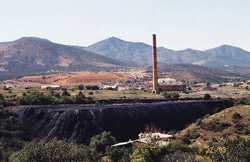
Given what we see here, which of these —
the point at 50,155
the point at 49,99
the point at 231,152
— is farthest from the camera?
the point at 49,99

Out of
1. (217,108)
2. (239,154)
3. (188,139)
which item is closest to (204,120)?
(188,139)

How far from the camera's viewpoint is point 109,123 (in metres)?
140

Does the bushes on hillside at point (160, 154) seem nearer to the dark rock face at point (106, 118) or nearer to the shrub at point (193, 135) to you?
the shrub at point (193, 135)

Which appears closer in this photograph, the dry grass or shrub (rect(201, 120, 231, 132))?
the dry grass

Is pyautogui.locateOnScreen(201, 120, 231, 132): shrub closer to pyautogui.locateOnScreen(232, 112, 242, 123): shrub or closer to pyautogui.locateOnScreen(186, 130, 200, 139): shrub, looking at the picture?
pyautogui.locateOnScreen(232, 112, 242, 123): shrub

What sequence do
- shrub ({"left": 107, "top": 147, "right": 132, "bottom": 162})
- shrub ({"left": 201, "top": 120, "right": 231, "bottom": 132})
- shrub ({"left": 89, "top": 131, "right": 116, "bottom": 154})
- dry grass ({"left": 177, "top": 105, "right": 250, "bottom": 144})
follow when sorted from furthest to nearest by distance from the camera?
shrub ({"left": 201, "top": 120, "right": 231, "bottom": 132}), dry grass ({"left": 177, "top": 105, "right": 250, "bottom": 144}), shrub ({"left": 89, "top": 131, "right": 116, "bottom": 154}), shrub ({"left": 107, "top": 147, "right": 132, "bottom": 162})

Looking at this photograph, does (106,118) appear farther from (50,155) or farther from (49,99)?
(50,155)

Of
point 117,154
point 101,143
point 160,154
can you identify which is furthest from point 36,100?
point 160,154

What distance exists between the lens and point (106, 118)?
140750 millimetres

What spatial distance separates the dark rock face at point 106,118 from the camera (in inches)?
5148

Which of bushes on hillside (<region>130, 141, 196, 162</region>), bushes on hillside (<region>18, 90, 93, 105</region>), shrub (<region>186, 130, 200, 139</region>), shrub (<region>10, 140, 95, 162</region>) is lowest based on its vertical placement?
shrub (<region>186, 130, 200, 139</region>)

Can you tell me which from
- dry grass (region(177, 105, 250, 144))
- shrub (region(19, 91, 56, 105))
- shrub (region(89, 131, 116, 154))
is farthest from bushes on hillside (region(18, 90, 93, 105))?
shrub (region(89, 131, 116, 154))

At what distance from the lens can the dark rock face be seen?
131m

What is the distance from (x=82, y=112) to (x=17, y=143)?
124 ft
